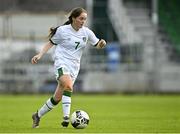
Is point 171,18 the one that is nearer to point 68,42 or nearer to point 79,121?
point 68,42

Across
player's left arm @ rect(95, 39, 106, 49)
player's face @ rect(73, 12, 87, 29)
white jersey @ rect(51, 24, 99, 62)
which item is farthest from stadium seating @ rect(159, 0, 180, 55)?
player's face @ rect(73, 12, 87, 29)

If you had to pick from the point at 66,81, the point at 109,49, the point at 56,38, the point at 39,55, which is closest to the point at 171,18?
the point at 109,49

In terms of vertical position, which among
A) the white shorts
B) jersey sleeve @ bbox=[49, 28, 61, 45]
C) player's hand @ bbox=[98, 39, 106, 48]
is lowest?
the white shorts

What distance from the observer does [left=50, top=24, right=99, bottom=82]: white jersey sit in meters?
14.3

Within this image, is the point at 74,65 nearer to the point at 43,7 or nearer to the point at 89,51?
the point at 89,51

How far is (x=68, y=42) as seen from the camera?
14516 mm

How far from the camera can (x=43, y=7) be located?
142 ft

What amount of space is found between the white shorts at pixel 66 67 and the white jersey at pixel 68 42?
96mm

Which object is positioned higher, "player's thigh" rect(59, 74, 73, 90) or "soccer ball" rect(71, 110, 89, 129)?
"player's thigh" rect(59, 74, 73, 90)

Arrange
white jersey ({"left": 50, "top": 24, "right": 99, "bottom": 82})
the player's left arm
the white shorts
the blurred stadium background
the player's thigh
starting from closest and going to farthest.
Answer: the player's thigh → the white shorts → white jersey ({"left": 50, "top": 24, "right": 99, "bottom": 82}) → the player's left arm → the blurred stadium background

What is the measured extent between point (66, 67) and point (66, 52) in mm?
341

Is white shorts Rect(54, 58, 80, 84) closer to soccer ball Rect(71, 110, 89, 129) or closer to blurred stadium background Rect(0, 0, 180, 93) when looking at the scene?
soccer ball Rect(71, 110, 89, 129)

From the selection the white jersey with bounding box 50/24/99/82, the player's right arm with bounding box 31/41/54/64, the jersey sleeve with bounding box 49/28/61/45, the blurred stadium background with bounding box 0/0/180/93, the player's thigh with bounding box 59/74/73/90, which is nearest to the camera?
the player's thigh with bounding box 59/74/73/90

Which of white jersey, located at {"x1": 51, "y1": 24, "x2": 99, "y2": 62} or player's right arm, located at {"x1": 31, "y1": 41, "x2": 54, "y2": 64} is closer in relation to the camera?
player's right arm, located at {"x1": 31, "y1": 41, "x2": 54, "y2": 64}
